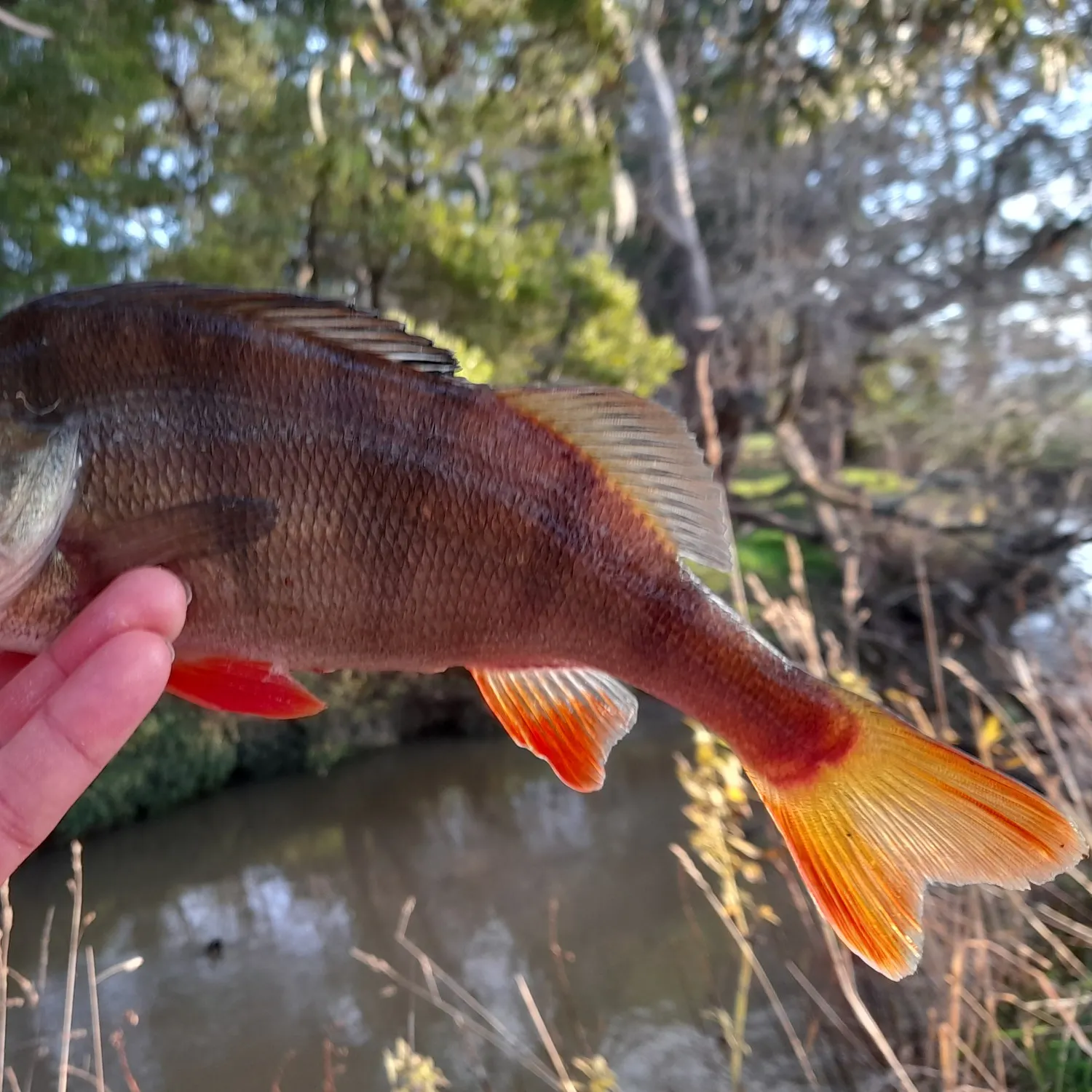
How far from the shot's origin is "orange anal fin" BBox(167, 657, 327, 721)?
0.96m

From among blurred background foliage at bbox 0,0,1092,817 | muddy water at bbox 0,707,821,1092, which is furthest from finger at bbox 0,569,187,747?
muddy water at bbox 0,707,821,1092

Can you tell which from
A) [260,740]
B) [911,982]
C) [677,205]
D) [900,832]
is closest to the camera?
[900,832]

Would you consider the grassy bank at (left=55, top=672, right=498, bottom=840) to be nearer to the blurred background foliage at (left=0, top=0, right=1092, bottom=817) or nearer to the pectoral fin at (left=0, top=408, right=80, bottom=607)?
the blurred background foliage at (left=0, top=0, right=1092, bottom=817)

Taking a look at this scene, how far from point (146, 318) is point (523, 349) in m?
4.04

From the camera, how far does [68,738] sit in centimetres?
80

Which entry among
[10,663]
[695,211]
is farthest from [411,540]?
[695,211]

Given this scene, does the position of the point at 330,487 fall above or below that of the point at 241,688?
above

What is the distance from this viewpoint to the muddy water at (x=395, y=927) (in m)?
3.76

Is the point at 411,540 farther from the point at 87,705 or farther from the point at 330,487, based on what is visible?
the point at 87,705

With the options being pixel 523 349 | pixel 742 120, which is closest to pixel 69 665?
pixel 523 349

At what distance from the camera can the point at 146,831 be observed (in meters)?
5.55

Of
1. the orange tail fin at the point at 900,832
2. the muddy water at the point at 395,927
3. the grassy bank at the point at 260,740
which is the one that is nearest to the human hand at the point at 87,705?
the orange tail fin at the point at 900,832

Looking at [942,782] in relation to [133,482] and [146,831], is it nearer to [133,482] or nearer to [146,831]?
[133,482]

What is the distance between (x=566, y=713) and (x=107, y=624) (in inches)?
22.0
